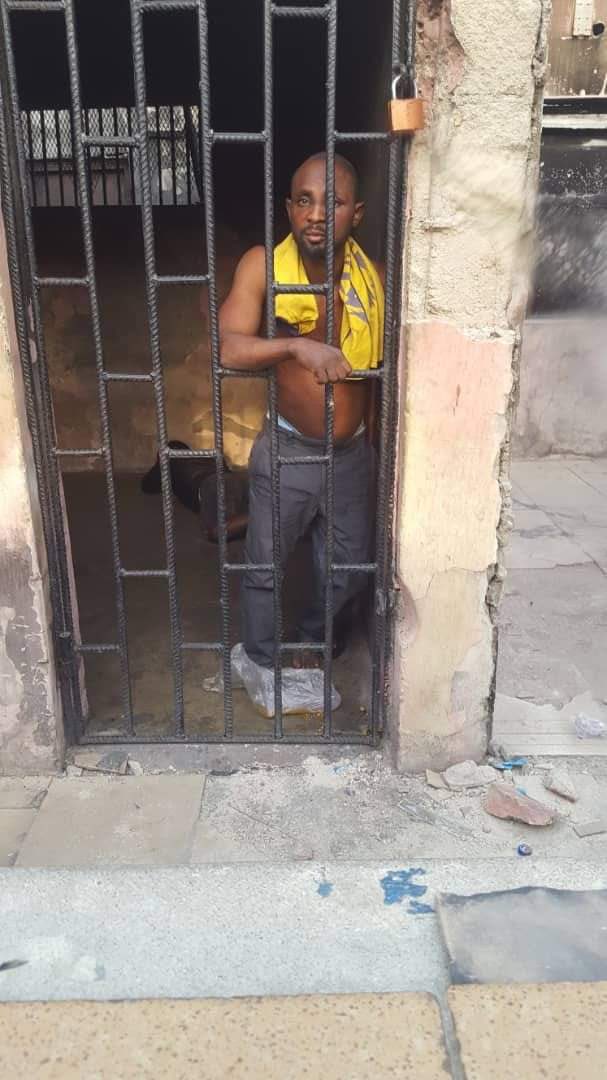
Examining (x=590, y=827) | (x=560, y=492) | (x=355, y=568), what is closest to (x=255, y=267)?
(x=355, y=568)

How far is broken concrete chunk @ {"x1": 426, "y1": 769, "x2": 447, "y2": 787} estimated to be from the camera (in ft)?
9.18

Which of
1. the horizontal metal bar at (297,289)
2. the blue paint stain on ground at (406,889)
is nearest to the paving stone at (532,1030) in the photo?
the blue paint stain on ground at (406,889)

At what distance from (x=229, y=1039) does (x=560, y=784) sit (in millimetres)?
1457

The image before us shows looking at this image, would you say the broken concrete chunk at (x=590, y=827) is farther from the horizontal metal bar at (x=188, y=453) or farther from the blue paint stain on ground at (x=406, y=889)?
the horizontal metal bar at (x=188, y=453)

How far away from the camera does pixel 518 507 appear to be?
638 cm

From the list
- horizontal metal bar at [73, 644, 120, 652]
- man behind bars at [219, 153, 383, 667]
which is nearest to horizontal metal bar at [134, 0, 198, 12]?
man behind bars at [219, 153, 383, 667]

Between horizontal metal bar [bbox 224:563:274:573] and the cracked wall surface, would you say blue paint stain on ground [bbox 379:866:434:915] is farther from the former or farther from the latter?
horizontal metal bar [bbox 224:563:274:573]

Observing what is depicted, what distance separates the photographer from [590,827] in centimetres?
259

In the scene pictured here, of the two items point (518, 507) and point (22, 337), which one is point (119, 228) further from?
point (22, 337)

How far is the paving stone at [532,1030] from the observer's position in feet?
5.72

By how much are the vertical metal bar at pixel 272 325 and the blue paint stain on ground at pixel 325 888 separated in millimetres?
814

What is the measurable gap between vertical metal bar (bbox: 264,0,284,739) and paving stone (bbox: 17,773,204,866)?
488mm

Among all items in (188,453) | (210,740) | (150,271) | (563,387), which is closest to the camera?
(150,271)

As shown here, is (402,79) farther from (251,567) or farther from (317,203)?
(251,567)
